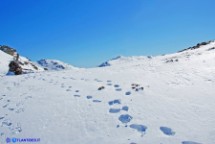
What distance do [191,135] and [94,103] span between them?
477cm

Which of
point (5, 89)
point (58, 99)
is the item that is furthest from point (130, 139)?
point (5, 89)

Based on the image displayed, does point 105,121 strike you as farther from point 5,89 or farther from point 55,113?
point 5,89

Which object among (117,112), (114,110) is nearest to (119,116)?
(117,112)

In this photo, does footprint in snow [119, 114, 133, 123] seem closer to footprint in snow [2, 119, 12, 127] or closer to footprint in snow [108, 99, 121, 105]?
footprint in snow [108, 99, 121, 105]

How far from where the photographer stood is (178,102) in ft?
29.9

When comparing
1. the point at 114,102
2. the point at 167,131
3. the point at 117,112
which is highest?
the point at 114,102

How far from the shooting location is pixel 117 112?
28.2 ft

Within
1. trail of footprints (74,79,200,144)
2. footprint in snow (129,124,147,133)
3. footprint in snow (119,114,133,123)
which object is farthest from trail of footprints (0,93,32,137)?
footprint in snow (129,124,147,133)

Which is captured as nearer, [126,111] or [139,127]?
[139,127]

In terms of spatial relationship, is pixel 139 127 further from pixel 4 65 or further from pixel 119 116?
pixel 4 65

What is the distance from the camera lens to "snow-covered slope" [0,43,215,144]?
6766 mm

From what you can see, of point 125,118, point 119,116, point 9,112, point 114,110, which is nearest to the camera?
point 125,118

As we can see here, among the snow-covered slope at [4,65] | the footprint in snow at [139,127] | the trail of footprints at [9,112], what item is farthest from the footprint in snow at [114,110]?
the snow-covered slope at [4,65]

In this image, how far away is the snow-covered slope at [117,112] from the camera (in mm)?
6766
